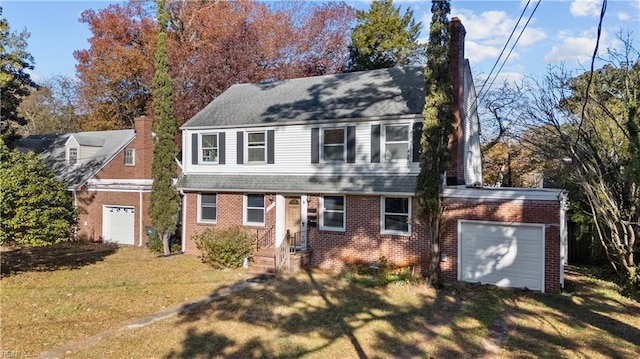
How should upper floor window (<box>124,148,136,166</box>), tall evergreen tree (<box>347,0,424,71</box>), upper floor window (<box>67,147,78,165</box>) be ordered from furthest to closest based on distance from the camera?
tall evergreen tree (<box>347,0,424,71</box>)
upper floor window (<box>67,147,78,165</box>)
upper floor window (<box>124,148,136,166</box>)

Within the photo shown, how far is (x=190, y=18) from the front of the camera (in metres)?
35.5

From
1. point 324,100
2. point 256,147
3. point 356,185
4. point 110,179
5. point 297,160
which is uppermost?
point 324,100

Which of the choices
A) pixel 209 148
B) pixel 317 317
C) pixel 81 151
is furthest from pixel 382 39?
pixel 317 317

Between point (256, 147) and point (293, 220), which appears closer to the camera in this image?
point (293, 220)

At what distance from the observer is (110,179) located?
78.7 ft

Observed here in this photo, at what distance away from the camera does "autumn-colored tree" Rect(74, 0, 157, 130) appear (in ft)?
114

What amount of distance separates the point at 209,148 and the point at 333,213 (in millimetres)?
6312

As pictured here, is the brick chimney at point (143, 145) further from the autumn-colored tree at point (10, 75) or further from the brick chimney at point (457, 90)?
the brick chimney at point (457, 90)

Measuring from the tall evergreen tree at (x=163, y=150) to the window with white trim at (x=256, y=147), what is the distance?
3.31 metres

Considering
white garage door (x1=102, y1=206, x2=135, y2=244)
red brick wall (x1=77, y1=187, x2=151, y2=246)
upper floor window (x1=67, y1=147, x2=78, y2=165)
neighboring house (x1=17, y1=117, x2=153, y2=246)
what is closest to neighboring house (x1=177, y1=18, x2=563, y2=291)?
neighboring house (x1=17, y1=117, x2=153, y2=246)

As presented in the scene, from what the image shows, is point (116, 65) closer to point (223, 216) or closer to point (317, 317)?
point (223, 216)

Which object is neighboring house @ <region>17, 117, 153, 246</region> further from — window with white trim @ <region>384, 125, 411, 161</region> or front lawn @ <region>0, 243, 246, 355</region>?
window with white trim @ <region>384, 125, 411, 161</region>

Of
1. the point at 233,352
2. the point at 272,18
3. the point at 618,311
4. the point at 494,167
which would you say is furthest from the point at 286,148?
the point at 272,18

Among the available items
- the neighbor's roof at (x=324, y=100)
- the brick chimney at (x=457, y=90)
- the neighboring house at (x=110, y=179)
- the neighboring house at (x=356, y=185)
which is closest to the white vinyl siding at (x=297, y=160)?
the neighboring house at (x=356, y=185)
